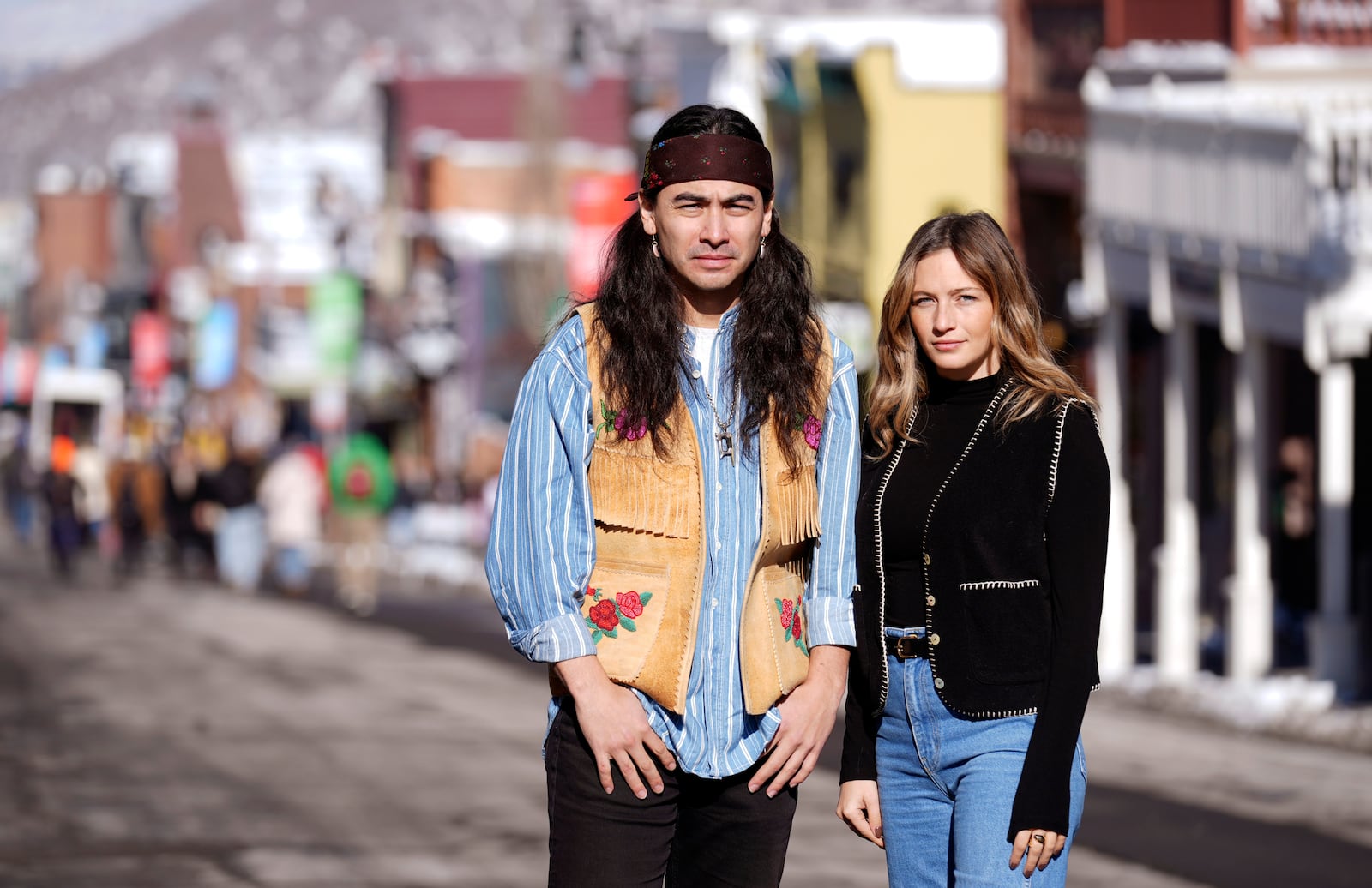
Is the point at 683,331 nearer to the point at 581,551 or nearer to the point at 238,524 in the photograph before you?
the point at 581,551

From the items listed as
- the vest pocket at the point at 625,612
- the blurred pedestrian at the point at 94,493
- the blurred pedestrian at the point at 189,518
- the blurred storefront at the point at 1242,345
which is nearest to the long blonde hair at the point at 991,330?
the vest pocket at the point at 625,612

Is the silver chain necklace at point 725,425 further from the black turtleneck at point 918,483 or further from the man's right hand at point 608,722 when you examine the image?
the man's right hand at point 608,722

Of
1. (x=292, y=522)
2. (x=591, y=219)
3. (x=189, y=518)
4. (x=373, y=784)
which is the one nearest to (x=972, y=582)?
(x=373, y=784)

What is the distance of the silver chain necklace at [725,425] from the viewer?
4219mm

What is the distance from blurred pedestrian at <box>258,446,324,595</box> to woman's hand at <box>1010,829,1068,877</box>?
859 inches

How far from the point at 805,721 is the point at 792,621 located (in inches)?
7.6

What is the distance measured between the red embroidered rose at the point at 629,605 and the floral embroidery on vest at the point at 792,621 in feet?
0.90

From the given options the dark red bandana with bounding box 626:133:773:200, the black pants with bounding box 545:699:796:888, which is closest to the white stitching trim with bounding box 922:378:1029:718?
the black pants with bounding box 545:699:796:888

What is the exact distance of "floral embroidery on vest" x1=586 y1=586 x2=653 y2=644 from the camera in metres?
4.13

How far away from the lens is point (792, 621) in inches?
168

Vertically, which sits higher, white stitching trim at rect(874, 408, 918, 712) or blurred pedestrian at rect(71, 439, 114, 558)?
white stitching trim at rect(874, 408, 918, 712)

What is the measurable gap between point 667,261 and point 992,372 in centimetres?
69

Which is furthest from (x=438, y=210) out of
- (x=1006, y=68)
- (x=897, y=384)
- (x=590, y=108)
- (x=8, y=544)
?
(x=897, y=384)

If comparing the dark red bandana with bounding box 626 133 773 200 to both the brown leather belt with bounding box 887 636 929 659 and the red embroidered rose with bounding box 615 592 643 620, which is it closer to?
the red embroidered rose with bounding box 615 592 643 620
